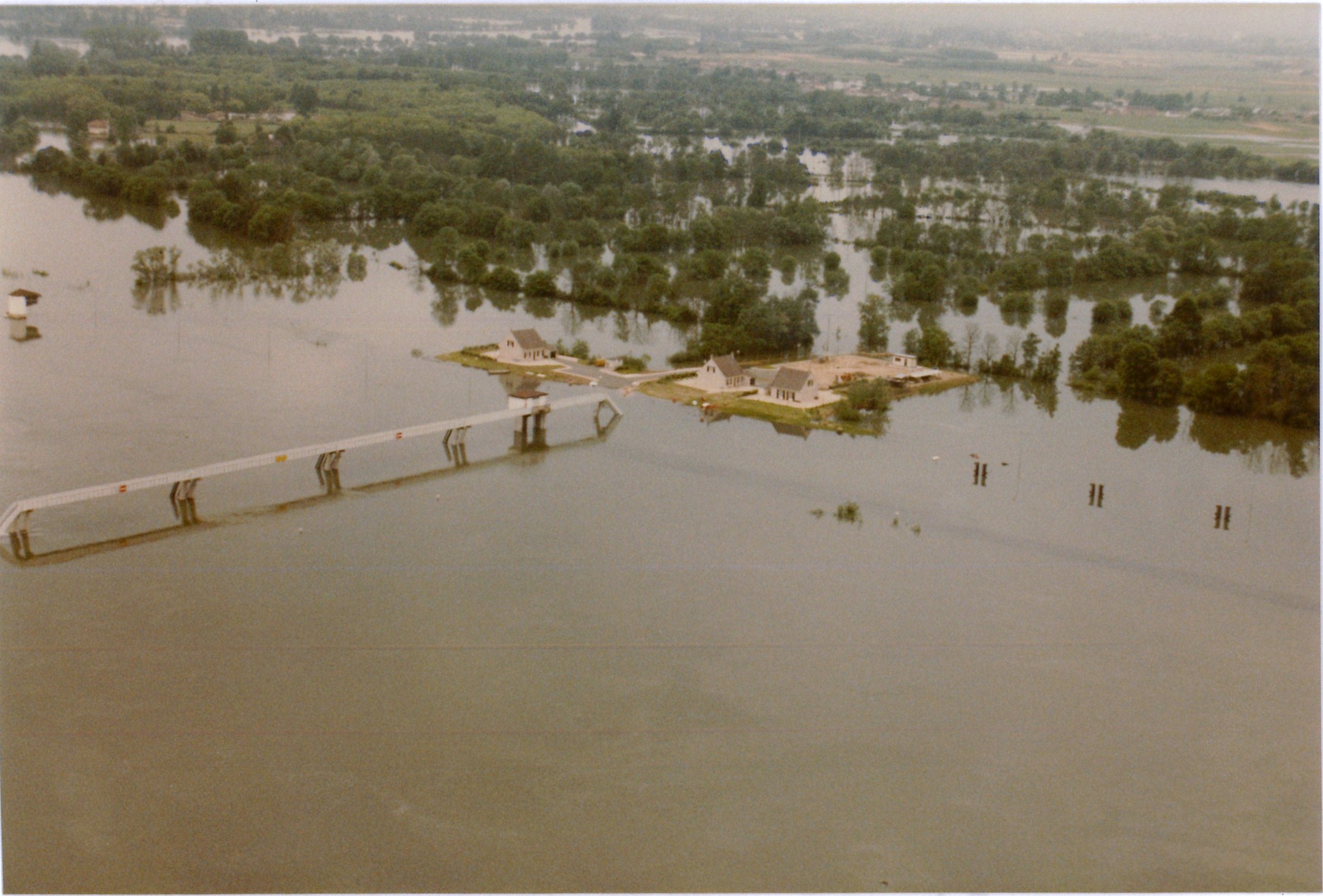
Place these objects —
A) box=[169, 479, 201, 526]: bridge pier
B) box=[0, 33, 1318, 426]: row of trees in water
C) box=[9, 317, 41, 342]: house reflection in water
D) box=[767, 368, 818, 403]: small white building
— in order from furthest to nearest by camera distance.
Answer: box=[0, 33, 1318, 426]: row of trees in water → box=[9, 317, 41, 342]: house reflection in water → box=[767, 368, 818, 403]: small white building → box=[169, 479, 201, 526]: bridge pier

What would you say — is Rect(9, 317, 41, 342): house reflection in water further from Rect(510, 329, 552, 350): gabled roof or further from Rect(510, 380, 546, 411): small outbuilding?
Rect(510, 380, 546, 411): small outbuilding

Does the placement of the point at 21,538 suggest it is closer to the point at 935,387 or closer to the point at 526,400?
the point at 526,400

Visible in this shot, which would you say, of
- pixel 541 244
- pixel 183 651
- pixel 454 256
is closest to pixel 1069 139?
pixel 541 244

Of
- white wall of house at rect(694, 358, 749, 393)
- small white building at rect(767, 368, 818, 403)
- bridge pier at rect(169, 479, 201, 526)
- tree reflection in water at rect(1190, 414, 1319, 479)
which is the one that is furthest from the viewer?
white wall of house at rect(694, 358, 749, 393)

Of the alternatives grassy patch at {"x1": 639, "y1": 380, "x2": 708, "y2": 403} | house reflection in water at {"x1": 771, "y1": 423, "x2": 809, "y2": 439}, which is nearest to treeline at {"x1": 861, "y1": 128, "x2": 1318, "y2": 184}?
grassy patch at {"x1": 639, "y1": 380, "x2": 708, "y2": 403}

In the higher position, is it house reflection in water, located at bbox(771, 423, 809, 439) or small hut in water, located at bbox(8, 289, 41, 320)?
small hut in water, located at bbox(8, 289, 41, 320)

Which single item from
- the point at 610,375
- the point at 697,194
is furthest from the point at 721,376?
the point at 697,194

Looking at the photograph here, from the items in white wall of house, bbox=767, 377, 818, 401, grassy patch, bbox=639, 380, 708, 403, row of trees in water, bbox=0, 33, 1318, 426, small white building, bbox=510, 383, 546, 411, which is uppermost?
row of trees in water, bbox=0, 33, 1318, 426
